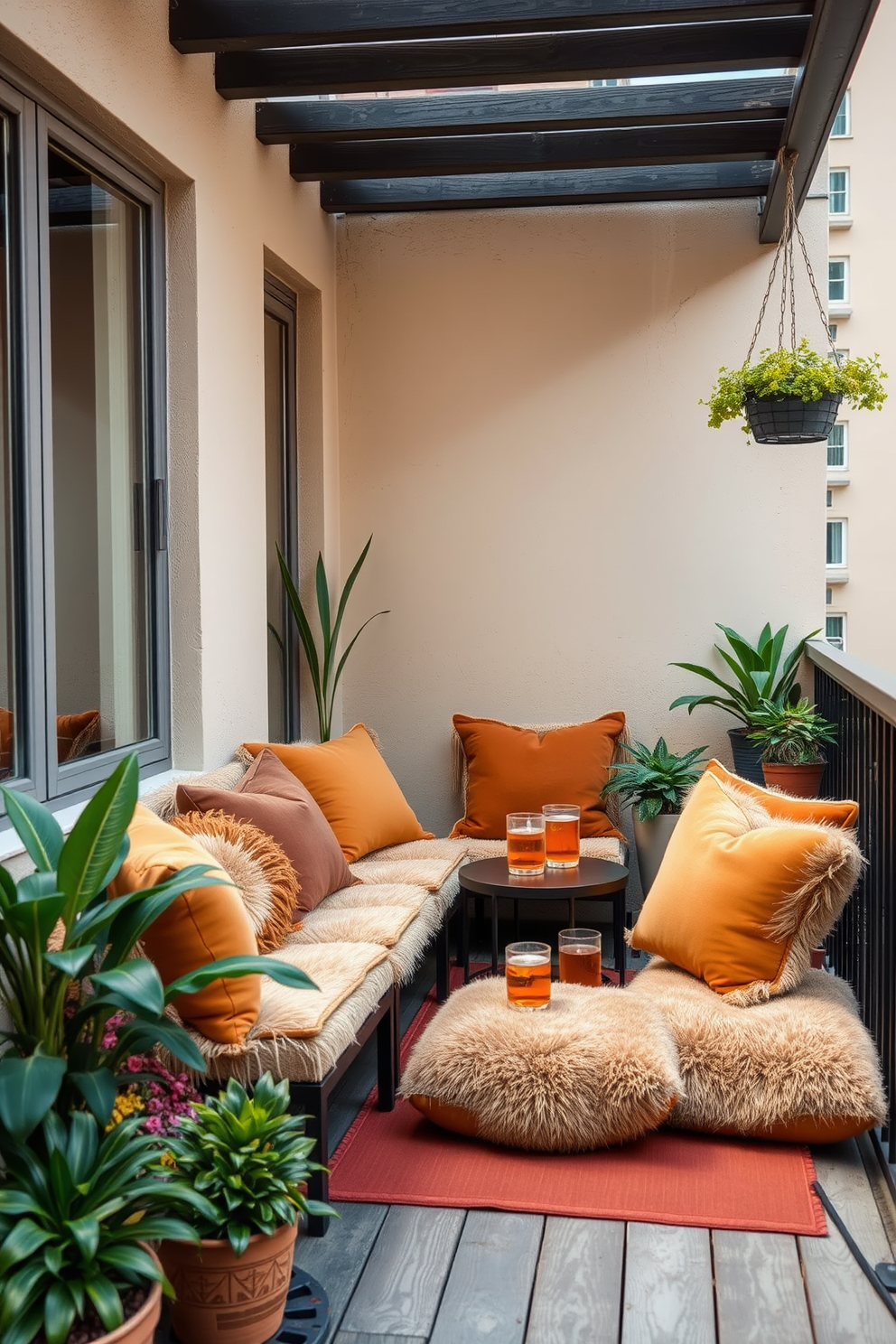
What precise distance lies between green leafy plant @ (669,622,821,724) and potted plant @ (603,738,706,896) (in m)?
0.25

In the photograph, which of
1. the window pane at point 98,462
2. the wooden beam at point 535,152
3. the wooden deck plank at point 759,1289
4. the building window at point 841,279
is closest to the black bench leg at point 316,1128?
the wooden deck plank at point 759,1289

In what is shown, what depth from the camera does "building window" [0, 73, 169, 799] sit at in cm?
255

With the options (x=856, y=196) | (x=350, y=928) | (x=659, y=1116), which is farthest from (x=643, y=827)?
(x=856, y=196)

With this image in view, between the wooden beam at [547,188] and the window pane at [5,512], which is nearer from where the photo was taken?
the window pane at [5,512]

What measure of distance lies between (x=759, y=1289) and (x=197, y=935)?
3.80 feet

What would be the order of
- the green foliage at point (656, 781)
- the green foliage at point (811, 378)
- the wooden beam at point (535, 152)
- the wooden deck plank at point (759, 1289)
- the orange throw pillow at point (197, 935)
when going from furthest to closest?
the green foliage at point (656, 781)
the wooden beam at point (535, 152)
the green foliage at point (811, 378)
the orange throw pillow at point (197, 935)
the wooden deck plank at point (759, 1289)

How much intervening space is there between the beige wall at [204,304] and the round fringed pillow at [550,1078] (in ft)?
4.15

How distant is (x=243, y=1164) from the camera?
72.2 inches

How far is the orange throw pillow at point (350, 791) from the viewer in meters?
3.78

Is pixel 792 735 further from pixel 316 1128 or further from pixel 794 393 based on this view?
pixel 316 1128

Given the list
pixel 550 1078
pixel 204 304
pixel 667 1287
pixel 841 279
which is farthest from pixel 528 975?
pixel 841 279

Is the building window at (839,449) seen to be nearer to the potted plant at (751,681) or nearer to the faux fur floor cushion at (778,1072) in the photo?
the potted plant at (751,681)

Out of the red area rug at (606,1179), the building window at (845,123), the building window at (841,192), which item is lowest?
the red area rug at (606,1179)

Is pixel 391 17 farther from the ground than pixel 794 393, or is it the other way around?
pixel 391 17
